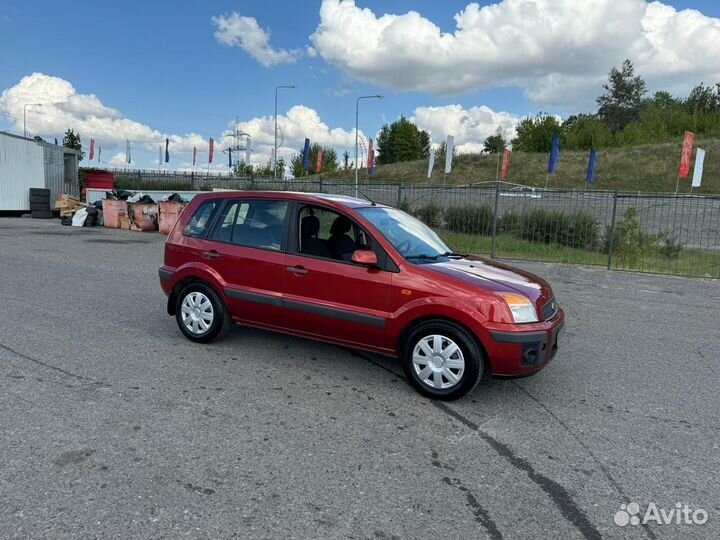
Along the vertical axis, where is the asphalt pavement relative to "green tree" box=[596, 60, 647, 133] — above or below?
below

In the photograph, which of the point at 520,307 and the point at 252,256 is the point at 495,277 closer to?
the point at 520,307

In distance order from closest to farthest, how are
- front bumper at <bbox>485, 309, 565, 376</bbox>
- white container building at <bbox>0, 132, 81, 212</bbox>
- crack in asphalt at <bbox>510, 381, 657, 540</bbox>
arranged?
crack in asphalt at <bbox>510, 381, 657, 540</bbox>
front bumper at <bbox>485, 309, 565, 376</bbox>
white container building at <bbox>0, 132, 81, 212</bbox>

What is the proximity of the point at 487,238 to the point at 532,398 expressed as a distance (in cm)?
1189

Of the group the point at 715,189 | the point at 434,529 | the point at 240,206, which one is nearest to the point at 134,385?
the point at 240,206

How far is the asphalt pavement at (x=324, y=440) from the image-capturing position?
2.72 m

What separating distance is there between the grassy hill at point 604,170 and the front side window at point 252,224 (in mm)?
42814

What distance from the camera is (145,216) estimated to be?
18375mm

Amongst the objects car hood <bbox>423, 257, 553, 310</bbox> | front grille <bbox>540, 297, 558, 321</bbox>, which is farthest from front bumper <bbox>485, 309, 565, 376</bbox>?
car hood <bbox>423, 257, 553, 310</bbox>

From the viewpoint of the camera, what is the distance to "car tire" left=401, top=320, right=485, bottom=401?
4125 mm

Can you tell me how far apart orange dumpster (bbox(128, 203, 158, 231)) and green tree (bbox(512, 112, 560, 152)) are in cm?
6765

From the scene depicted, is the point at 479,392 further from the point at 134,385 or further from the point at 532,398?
the point at 134,385

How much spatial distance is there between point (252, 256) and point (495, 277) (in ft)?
7.63

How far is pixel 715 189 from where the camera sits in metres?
41.3

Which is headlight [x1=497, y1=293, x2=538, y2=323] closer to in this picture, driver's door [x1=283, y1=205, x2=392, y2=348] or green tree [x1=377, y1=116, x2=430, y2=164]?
driver's door [x1=283, y1=205, x2=392, y2=348]
